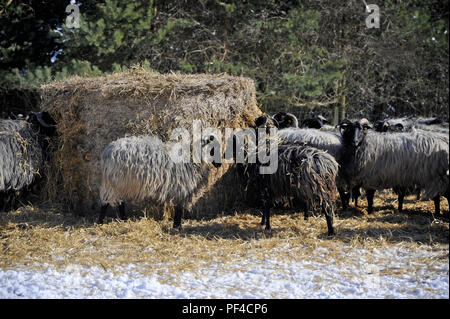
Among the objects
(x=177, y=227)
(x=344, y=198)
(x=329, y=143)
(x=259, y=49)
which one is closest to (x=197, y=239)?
(x=177, y=227)

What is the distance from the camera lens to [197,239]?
5.48 meters

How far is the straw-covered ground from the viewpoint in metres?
4.44

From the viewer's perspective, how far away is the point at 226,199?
709cm

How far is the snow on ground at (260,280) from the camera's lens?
371cm

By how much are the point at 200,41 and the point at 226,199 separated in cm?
625

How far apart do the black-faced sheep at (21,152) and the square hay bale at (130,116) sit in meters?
0.21

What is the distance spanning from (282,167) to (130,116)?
2.46 m

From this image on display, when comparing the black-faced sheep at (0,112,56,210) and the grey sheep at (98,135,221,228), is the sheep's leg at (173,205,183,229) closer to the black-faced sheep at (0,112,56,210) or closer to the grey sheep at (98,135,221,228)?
the grey sheep at (98,135,221,228)

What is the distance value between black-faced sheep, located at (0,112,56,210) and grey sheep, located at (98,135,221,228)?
1845 mm

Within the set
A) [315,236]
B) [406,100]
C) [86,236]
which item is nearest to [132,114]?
[86,236]

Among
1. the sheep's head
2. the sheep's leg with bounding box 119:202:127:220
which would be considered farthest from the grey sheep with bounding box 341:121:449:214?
the sheep's leg with bounding box 119:202:127:220

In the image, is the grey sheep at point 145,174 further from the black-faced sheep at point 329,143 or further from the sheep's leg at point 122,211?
the black-faced sheep at point 329,143

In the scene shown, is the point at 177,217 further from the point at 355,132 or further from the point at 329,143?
the point at 355,132

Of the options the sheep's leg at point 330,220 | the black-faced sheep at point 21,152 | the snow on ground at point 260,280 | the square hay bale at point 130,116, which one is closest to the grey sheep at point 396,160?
the sheep's leg at point 330,220
